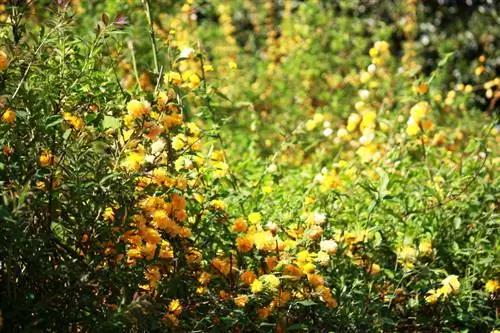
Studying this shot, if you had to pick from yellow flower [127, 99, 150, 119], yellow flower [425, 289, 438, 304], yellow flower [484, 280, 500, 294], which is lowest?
yellow flower [425, 289, 438, 304]

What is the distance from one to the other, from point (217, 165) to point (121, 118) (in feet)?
1.98

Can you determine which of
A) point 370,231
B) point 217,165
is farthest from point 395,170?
point 217,165

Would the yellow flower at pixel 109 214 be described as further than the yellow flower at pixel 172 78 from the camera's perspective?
No

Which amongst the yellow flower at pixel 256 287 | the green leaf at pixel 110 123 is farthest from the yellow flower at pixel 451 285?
the green leaf at pixel 110 123

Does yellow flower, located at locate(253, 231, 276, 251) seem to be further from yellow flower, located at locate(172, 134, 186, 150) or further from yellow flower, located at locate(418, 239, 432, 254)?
yellow flower, located at locate(418, 239, 432, 254)

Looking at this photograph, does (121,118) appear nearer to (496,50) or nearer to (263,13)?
(263,13)

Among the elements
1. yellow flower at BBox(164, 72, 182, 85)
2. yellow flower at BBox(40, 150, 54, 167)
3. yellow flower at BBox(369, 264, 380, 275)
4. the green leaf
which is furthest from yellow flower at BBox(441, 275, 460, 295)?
yellow flower at BBox(40, 150, 54, 167)

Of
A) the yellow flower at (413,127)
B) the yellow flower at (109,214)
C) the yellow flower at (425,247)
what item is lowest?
the yellow flower at (109,214)

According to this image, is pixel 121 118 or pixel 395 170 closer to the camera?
pixel 121 118

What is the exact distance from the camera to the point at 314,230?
8.89ft

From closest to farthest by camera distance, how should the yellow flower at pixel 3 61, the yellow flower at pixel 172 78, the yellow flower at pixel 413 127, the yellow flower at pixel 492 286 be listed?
the yellow flower at pixel 3 61
the yellow flower at pixel 172 78
the yellow flower at pixel 492 286
the yellow flower at pixel 413 127

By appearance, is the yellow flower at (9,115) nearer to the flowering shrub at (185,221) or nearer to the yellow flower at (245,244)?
the flowering shrub at (185,221)

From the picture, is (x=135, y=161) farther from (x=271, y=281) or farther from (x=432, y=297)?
(x=432, y=297)

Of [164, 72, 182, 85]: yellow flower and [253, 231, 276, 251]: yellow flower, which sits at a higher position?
[164, 72, 182, 85]: yellow flower
